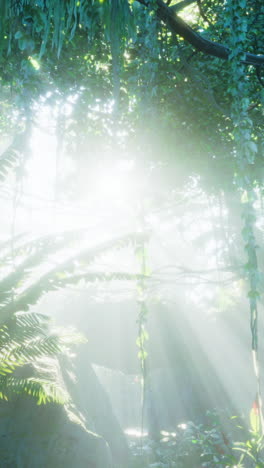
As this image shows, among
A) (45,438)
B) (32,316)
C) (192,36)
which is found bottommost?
(45,438)

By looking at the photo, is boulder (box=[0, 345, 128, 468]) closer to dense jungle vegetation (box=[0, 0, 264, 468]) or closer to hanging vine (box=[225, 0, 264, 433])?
dense jungle vegetation (box=[0, 0, 264, 468])

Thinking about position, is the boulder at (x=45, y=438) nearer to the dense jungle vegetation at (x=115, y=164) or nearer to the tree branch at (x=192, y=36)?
the dense jungle vegetation at (x=115, y=164)

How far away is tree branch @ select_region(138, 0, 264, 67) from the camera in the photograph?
8.02 feet

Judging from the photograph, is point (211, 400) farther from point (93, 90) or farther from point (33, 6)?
point (33, 6)

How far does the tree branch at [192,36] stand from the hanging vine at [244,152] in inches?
14.7

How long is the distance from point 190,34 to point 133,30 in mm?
626

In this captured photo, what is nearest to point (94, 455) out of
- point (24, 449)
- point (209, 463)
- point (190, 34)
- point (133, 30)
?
point (24, 449)

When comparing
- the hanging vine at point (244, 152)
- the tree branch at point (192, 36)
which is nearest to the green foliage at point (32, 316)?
the hanging vine at point (244, 152)

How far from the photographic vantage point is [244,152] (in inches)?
73.7

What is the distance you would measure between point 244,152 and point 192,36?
1.42m

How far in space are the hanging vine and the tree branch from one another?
373 millimetres

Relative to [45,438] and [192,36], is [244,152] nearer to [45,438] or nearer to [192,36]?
[192,36]

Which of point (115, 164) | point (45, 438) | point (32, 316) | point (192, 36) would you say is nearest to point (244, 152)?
point (115, 164)

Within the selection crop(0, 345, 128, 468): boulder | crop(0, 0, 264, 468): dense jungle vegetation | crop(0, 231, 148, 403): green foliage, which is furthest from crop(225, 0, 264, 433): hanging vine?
crop(0, 345, 128, 468): boulder
